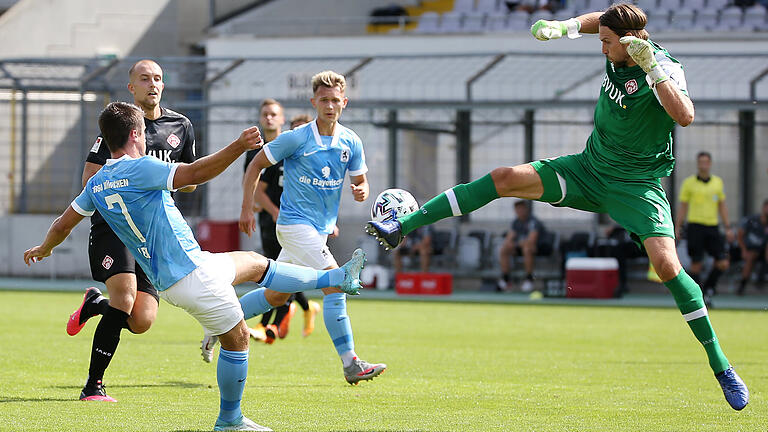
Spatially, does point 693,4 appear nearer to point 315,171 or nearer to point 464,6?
point 464,6

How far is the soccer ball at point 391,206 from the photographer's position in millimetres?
6215

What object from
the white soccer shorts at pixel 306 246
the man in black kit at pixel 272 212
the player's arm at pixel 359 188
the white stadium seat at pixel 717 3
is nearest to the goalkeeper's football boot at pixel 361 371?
the white soccer shorts at pixel 306 246

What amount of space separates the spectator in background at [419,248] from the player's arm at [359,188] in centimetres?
1141

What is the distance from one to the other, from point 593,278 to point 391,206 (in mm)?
11580

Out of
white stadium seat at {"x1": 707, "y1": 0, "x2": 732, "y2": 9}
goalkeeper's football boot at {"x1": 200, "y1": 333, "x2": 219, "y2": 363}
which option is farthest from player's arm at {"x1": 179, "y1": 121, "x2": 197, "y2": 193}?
white stadium seat at {"x1": 707, "y1": 0, "x2": 732, "y2": 9}

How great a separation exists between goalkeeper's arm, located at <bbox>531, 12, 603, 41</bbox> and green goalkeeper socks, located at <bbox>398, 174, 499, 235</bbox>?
84cm

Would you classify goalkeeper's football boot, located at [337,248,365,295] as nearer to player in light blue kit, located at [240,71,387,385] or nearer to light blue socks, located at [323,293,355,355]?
light blue socks, located at [323,293,355,355]

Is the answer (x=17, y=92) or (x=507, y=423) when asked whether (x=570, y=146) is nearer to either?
(x=17, y=92)

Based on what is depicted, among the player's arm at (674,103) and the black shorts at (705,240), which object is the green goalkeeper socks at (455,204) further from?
the black shorts at (705,240)

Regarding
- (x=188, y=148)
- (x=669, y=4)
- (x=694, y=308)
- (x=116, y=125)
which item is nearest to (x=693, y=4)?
(x=669, y=4)

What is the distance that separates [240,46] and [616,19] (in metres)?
17.8

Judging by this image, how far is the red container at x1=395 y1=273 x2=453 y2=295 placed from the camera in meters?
18.4

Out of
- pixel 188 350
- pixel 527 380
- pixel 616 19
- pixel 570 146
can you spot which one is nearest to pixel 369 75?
pixel 570 146

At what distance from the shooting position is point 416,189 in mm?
21344
